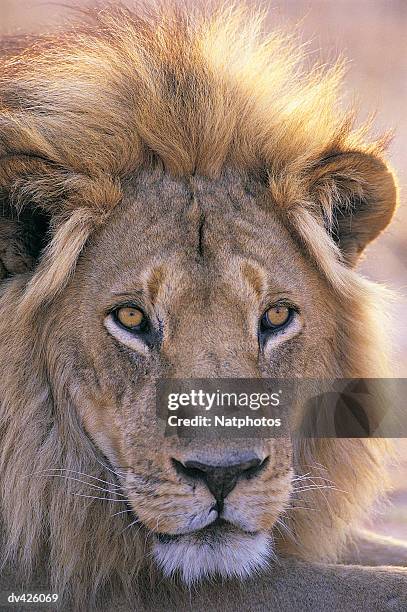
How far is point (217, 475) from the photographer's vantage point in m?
1.86

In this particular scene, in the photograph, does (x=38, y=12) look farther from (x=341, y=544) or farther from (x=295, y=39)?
(x=341, y=544)

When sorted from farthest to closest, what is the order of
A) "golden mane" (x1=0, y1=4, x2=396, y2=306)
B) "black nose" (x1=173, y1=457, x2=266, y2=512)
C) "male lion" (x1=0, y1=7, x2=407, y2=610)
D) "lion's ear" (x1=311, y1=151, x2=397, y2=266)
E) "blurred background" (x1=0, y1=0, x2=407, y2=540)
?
1. "blurred background" (x1=0, y1=0, x2=407, y2=540)
2. "lion's ear" (x1=311, y1=151, x2=397, y2=266)
3. "golden mane" (x1=0, y1=4, x2=396, y2=306)
4. "male lion" (x1=0, y1=7, x2=407, y2=610)
5. "black nose" (x1=173, y1=457, x2=266, y2=512)

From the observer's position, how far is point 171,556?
1.99 meters

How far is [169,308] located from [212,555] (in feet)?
1.60

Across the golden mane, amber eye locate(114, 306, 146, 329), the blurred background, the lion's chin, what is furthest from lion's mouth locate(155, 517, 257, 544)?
the blurred background

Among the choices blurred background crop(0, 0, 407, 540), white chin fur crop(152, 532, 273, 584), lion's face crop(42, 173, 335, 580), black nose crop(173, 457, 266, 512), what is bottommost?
white chin fur crop(152, 532, 273, 584)

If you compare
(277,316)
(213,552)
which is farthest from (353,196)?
(213,552)

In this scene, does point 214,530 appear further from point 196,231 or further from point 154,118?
point 154,118

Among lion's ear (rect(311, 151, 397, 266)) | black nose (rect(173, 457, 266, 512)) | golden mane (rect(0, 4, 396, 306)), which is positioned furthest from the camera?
lion's ear (rect(311, 151, 397, 266))

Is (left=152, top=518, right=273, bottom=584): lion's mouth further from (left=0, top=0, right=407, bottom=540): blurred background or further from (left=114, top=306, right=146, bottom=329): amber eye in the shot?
(left=0, top=0, right=407, bottom=540): blurred background

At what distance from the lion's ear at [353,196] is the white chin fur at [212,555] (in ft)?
2.39

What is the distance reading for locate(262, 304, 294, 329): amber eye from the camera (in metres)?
2.10

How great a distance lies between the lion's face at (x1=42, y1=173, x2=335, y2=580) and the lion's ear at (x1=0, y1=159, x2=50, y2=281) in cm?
11

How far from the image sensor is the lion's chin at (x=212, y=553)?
1.93 meters
